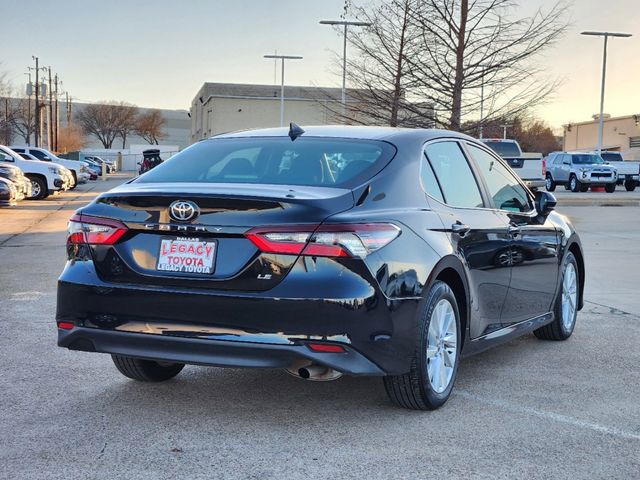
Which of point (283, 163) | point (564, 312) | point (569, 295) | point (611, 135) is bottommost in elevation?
point (564, 312)

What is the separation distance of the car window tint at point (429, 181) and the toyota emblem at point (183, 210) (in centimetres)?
135

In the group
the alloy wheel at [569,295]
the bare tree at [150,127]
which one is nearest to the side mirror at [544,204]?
the alloy wheel at [569,295]

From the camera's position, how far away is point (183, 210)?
4348mm

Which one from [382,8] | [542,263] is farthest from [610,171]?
[542,263]

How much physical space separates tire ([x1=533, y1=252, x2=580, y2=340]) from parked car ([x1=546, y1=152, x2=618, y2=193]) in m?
33.8

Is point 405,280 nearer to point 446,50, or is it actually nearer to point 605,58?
point 446,50

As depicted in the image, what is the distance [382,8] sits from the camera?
2709cm

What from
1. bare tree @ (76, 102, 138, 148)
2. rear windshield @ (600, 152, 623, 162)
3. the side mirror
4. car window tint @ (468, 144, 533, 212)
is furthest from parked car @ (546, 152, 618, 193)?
bare tree @ (76, 102, 138, 148)

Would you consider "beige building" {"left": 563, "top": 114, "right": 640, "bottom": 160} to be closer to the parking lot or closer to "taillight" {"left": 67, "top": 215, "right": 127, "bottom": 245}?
the parking lot

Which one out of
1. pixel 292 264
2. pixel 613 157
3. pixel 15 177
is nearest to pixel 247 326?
pixel 292 264

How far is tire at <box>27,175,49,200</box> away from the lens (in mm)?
29625

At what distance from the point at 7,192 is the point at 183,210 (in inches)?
807

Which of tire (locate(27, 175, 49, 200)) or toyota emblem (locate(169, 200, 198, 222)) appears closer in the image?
toyota emblem (locate(169, 200, 198, 222))

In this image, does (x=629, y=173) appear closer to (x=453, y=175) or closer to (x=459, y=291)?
(x=453, y=175)
